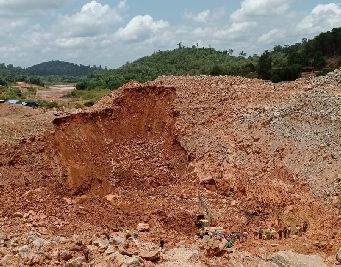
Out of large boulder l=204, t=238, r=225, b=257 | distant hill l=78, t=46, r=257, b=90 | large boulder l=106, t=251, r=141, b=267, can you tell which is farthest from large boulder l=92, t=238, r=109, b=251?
distant hill l=78, t=46, r=257, b=90

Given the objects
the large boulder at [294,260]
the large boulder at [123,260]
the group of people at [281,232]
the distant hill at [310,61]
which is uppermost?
the distant hill at [310,61]

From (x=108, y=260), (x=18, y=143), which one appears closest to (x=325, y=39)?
(x=18, y=143)

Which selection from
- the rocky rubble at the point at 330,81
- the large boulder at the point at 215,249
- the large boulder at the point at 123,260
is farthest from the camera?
the rocky rubble at the point at 330,81

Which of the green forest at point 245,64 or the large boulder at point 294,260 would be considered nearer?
the large boulder at point 294,260

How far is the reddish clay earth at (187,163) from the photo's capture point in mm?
15914

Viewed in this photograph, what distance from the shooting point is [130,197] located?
1844 cm

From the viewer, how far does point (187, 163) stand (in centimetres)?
2028

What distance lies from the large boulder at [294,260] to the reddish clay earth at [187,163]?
425mm

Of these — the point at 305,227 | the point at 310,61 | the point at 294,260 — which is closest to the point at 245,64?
the point at 310,61

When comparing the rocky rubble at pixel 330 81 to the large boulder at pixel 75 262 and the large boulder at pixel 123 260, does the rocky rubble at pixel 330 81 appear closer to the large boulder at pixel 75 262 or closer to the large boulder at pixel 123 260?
the large boulder at pixel 123 260

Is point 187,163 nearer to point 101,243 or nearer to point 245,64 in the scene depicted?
point 101,243

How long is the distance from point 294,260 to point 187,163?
797 centimetres

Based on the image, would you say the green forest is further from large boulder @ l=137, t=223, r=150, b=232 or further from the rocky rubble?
large boulder @ l=137, t=223, r=150, b=232

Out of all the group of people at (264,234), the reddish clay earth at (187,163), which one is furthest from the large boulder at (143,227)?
the group of people at (264,234)
